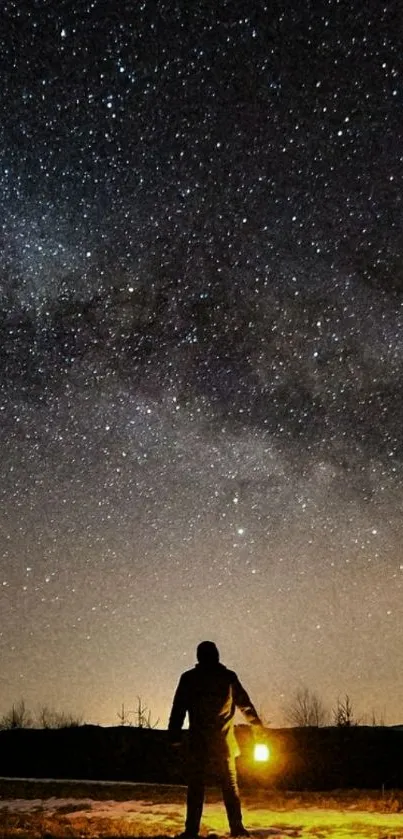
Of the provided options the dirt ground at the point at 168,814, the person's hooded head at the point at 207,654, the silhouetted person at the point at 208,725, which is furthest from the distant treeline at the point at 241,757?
the person's hooded head at the point at 207,654

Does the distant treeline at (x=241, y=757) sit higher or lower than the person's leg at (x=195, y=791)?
higher

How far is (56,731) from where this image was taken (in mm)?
19562

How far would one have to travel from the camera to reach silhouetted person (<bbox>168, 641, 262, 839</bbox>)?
7047 mm

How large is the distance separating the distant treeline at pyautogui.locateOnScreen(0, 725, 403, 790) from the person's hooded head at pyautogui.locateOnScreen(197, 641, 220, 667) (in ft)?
19.3

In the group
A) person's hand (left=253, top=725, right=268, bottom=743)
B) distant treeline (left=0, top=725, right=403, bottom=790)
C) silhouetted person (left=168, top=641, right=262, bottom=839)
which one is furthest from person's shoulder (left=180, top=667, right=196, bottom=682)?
distant treeline (left=0, top=725, right=403, bottom=790)

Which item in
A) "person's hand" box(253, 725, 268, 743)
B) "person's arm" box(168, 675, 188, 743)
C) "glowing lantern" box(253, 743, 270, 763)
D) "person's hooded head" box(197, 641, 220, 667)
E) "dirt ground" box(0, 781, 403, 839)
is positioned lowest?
"dirt ground" box(0, 781, 403, 839)

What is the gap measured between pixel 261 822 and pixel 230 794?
1550mm

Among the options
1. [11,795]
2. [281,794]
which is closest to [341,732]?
[281,794]

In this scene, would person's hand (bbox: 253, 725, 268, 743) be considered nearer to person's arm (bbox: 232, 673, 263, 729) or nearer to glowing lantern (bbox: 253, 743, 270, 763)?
glowing lantern (bbox: 253, 743, 270, 763)

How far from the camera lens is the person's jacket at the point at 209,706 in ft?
23.3

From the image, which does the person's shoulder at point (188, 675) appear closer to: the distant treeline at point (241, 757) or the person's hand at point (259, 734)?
the person's hand at point (259, 734)

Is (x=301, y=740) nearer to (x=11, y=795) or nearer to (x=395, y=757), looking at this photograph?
(x=395, y=757)

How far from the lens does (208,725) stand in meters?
7.09

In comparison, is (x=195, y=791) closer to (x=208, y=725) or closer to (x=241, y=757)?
(x=208, y=725)
